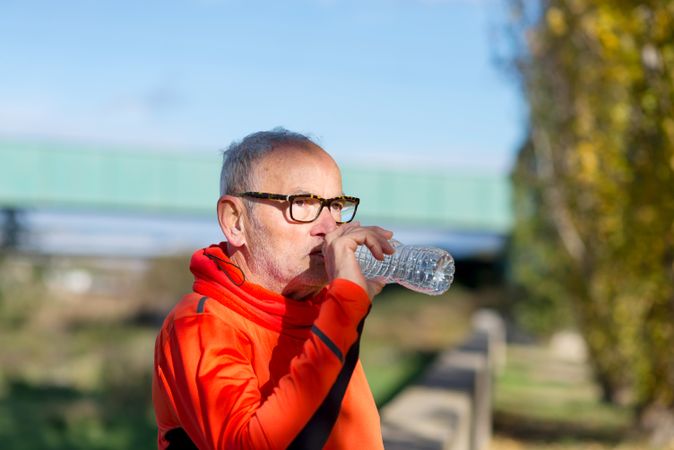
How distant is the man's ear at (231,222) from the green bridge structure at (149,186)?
70.1 feet

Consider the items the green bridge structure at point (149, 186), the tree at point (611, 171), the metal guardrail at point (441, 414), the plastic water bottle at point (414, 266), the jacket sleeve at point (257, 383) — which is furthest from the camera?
the green bridge structure at point (149, 186)

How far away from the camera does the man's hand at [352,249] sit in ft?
5.53

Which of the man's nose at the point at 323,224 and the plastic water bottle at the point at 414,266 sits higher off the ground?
the man's nose at the point at 323,224

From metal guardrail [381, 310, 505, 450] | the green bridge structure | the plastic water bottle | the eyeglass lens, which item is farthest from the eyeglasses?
the green bridge structure

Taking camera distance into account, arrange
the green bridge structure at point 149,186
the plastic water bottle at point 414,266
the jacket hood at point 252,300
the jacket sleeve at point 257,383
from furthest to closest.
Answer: the green bridge structure at point 149,186 < the jacket hood at point 252,300 < the plastic water bottle at point 414,266 < the jacket sleeve at point 257,383

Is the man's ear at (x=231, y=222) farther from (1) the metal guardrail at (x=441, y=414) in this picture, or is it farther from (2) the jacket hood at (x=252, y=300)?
(1) the metal guardrail at (x=441, y=414)

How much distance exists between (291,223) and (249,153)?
16 cm

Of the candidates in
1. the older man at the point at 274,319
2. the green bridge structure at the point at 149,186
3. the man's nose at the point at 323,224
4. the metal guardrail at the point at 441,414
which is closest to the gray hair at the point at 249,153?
the older man at the point at 274,319

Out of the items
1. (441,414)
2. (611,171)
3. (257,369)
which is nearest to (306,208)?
(257,369)

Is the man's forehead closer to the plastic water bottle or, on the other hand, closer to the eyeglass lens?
the eyeglass lens

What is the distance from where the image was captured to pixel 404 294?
31547 millimetres

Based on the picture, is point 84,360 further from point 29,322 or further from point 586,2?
point 586,2

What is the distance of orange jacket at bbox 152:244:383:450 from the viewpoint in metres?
1.66

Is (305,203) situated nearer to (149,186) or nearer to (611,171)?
(611,171)
